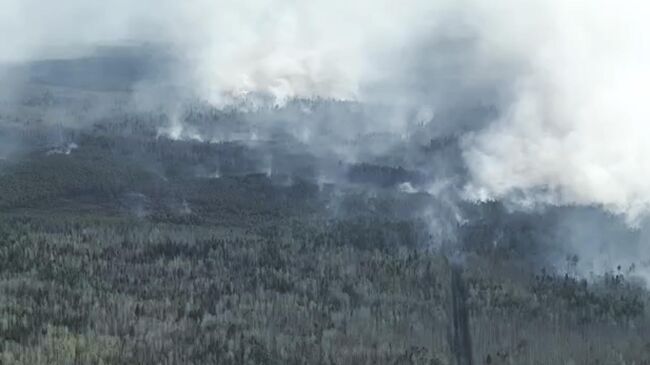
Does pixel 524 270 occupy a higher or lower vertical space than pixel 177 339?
higher

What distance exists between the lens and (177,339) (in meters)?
152

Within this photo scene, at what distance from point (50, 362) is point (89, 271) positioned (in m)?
59.3

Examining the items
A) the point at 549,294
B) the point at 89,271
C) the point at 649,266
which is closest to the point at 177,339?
the point at 89,271

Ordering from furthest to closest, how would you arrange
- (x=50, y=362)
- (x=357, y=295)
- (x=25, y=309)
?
(x=357, y=295), (x=25, y=309), (x=50, y=362)

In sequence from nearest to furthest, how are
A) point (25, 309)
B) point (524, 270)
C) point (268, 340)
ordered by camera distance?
point (268, 340) < point (25, 309) < point (524, 270)

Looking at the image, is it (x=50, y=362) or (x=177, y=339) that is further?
(x=177, y=339)

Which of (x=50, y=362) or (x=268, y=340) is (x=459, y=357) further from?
(x=50, y=362)

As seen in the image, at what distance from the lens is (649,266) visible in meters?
198

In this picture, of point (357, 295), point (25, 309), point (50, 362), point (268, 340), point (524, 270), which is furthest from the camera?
point (524, 270)

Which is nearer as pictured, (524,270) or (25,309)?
(25,309)

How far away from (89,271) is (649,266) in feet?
367

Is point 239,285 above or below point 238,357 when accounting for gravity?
above

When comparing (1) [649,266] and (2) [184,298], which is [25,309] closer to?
(2) [184,298]

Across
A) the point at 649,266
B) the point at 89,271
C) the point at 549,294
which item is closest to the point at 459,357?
the point at 549,294
